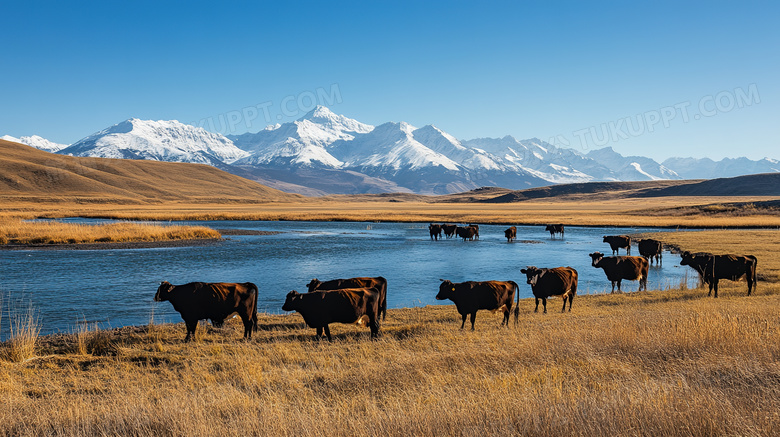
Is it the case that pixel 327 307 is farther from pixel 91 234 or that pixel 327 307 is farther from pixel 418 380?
pixel 91 234

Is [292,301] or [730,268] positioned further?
[730,268]

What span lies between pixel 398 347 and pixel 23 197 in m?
145

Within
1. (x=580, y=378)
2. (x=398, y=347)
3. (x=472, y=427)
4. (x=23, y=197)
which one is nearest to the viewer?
(x=472, y=427)

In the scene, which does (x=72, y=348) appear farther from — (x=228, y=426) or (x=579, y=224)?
(x=579, y=224)

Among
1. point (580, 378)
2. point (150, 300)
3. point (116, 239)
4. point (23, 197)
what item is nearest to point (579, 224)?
point (116, 239)

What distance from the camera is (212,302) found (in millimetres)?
13203

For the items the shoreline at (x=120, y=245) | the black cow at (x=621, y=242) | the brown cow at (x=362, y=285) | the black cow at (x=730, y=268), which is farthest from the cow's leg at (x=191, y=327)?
the black cow at (x=621, y=242)

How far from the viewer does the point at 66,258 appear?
106 ft

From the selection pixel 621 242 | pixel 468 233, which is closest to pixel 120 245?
pixel 468 233

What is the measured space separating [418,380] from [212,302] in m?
7.08

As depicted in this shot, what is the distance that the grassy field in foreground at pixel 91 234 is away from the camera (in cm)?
4044

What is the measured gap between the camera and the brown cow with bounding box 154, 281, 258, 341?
13164 mm

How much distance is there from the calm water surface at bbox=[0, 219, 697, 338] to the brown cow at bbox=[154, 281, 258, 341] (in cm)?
448

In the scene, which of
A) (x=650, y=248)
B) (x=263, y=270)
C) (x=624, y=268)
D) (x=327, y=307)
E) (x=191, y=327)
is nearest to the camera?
(x=327, y=307)
